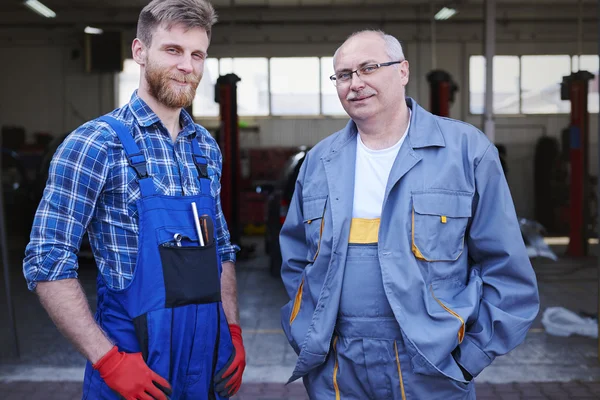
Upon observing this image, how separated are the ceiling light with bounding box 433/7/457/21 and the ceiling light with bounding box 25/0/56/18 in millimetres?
9714

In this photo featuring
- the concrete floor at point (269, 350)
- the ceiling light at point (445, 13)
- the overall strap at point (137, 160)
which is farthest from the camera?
the ceiling light at point (445, 13)

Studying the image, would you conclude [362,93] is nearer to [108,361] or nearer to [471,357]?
[471,357]

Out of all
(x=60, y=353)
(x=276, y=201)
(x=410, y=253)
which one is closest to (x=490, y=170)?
(x=410, y=253)

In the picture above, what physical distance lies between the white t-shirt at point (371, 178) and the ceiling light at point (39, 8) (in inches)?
575

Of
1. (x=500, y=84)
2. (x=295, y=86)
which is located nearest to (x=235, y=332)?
(x=295, y=86)

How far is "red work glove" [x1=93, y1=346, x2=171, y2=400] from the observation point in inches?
76.9

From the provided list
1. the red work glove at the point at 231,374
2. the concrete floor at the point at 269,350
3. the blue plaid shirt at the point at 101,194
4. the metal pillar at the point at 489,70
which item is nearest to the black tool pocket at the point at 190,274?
the blue plaid shirt at the point at 101,194

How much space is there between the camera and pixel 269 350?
5656 mm

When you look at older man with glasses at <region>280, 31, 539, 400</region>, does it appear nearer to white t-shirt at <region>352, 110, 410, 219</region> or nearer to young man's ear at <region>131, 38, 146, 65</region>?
white t-shirt at <region>352, 110, 410, 219</region>

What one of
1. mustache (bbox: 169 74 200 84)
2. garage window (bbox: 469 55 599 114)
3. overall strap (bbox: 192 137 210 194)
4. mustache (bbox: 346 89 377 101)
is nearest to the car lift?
garage window (bbox: 469 55 599 114)

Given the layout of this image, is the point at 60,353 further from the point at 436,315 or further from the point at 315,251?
the point at 436,315

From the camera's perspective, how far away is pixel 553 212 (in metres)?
16.5

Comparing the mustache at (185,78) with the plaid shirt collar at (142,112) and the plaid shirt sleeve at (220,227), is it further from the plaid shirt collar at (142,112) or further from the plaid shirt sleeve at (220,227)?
the plaid shirt sleeve at (220,227)

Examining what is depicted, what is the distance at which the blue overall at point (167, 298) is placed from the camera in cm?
202
